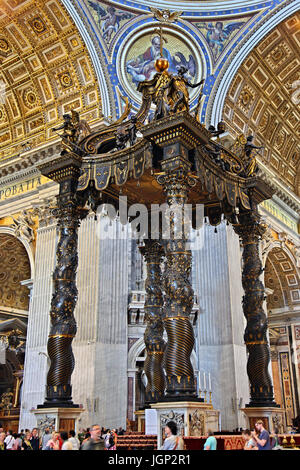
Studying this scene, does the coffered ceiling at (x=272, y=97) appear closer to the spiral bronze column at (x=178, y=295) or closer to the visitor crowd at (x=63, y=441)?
the spiral bronze column at (x=178, y=295)

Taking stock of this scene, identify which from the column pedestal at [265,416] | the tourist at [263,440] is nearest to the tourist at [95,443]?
the tourist at [263,440]

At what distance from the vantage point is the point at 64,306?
6.55 m

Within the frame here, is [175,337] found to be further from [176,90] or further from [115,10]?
[115,10]

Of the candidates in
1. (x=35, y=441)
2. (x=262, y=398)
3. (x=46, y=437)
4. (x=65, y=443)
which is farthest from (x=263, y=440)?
(x=35, y=441)

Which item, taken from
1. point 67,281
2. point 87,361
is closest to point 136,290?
point 87,361

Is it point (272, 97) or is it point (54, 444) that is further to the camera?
point (272, 97)

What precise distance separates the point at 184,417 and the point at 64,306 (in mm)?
2176

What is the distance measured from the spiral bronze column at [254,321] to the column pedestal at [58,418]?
2.39 meters

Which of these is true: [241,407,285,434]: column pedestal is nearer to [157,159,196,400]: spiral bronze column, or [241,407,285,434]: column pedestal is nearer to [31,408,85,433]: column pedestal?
[157,159,196,400]: spiral bronze column

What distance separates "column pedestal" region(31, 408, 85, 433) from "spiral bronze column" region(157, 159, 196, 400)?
4.60 ft

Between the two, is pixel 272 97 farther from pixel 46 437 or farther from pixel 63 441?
pixel 63 441

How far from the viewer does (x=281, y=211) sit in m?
16.4

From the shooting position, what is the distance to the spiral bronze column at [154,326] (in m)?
7.46

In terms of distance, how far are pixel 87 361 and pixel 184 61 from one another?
8356mm
